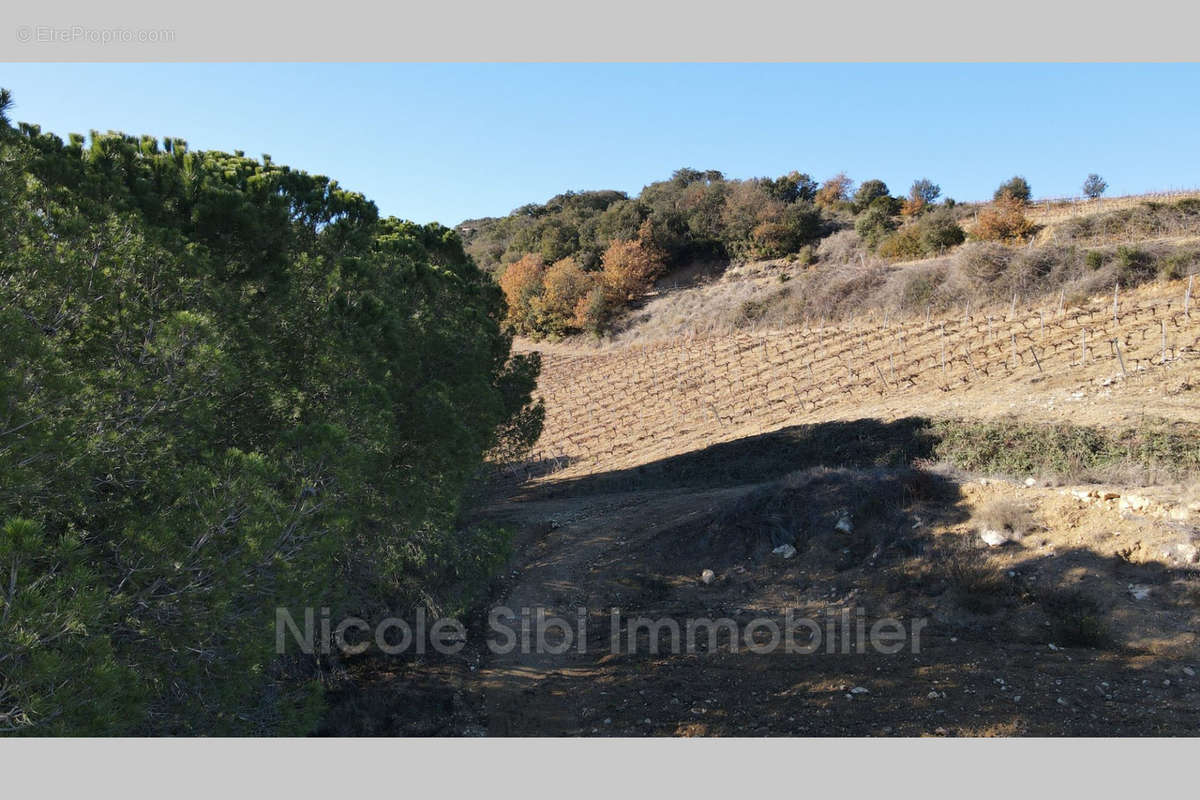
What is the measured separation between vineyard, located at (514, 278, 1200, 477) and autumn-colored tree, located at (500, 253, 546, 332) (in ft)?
46.8

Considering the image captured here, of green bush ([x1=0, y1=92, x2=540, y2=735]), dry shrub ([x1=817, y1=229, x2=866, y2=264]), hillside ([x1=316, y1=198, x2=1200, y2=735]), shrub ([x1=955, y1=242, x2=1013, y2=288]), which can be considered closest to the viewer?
green bush ([x1=0, y1=92, x2=540, y2=735])

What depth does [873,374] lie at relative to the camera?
2433cm

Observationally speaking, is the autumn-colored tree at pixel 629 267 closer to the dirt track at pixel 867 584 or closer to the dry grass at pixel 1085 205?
the dry grass at pixel 1085 205

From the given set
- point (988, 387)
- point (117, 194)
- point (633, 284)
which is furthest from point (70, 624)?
point (633, 284)

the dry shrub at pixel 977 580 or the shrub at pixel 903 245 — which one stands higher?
the shrub at pixel 903 245

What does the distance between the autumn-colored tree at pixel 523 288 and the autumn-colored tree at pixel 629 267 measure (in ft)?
17.0

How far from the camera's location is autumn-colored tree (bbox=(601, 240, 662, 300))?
4781 centimetres

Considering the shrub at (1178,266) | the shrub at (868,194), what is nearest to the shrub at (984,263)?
the shrub at (1178,266)

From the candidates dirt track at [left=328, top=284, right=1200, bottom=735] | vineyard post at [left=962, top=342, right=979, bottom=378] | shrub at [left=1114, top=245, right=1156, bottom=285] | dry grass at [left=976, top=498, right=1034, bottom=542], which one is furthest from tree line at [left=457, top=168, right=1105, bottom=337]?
dry grass at [left=976, top=498, right=1034, bottom=542]

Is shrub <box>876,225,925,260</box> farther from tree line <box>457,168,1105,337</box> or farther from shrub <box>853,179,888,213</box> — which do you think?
shrub <box>853,179,888,213</box>

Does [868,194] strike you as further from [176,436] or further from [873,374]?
[176,436]

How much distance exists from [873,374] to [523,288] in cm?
3096

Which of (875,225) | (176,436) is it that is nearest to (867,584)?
(176,436)

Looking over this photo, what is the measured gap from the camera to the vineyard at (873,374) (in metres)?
18.1
